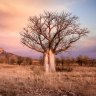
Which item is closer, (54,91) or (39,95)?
(39,95)

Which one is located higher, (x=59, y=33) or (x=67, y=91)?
(x=59, y=33)

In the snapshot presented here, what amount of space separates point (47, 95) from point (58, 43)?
2147cm

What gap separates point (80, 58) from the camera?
6506 cm

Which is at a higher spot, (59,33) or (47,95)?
(59,33)

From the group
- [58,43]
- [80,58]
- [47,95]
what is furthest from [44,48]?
[80,58]

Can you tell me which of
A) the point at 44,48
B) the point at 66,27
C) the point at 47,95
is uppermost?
the point at 66,27

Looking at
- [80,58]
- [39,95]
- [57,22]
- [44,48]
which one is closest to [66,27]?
[57,22]

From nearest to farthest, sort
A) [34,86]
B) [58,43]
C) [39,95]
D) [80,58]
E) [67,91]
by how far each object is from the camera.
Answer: [39,95] → [67,91] → [34,86] → [58,43] → [80,58]

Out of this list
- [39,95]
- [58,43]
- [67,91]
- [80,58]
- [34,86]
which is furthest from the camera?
[80,58]

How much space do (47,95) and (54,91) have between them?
90cm

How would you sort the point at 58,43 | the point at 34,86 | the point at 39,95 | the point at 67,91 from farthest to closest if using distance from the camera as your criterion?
1. the point at 58,43
2. the point at 34,86
3. the point at 67,91
4. the point at 39,95

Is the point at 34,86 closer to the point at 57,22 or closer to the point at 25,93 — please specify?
the point at 25,93

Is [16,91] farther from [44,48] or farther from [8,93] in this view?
[44,48]

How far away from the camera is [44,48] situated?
33.5 meters
